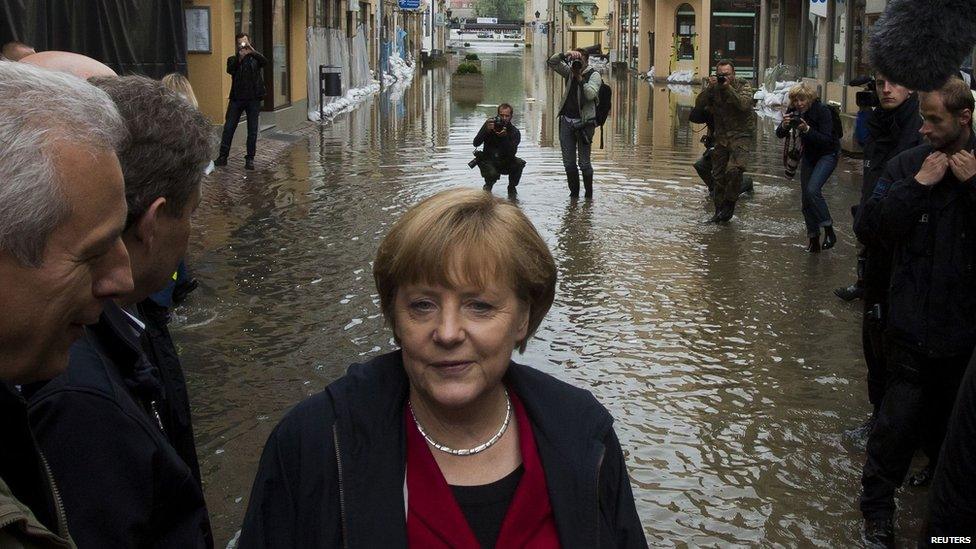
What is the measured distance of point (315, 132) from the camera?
23.8 metres

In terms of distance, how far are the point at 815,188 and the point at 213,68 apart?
458 inches

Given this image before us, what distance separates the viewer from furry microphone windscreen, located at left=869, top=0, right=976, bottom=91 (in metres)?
4.83

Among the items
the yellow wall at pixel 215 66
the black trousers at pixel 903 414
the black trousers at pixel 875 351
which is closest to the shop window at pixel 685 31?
the yellow wall at pixel 215 66

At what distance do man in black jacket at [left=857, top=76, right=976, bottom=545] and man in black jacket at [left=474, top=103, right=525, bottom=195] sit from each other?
9420 mm

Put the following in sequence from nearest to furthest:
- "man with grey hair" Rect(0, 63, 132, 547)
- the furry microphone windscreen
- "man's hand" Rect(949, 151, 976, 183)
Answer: "man with grey hair" Rect(0, 63, 132, 547) < "man's hand" Rect(949, 151, 976, 183) < the furry microphone windscreen

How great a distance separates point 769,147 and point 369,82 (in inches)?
857

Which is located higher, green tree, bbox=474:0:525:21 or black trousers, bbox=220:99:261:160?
green tree, bbox=474:0:525:21

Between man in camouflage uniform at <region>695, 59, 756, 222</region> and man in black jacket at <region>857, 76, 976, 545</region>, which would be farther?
man in camouflage uniform at <region>695, 59, 756, 222</region>

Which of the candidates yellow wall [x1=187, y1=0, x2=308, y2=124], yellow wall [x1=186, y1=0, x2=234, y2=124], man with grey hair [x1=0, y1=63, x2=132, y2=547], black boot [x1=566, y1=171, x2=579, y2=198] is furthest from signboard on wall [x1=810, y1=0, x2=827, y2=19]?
man with grey hair [x1=0, y1=63, x2=132, y2=547]

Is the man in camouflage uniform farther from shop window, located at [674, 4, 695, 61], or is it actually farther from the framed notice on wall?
shop window, located at [674, 4, 695, 61]

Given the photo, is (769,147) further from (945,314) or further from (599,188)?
(945,314)

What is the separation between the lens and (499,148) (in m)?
14.1

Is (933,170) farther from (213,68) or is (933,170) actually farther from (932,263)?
(213,68)

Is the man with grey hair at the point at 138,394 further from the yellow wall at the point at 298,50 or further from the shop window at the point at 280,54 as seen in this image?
the yellow wall at the point at 298,50
